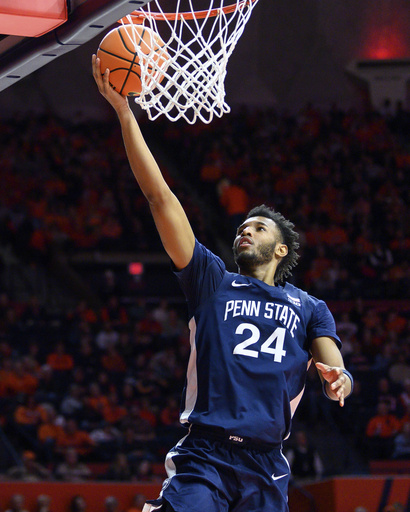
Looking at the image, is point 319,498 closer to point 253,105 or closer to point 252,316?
point 252,316

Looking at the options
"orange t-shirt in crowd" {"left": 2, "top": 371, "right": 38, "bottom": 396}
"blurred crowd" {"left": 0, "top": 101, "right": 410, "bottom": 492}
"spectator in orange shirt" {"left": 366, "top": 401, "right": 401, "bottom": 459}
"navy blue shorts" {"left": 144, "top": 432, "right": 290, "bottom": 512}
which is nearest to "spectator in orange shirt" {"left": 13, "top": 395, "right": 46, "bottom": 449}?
"blurred crowd" {"left": 0, "top": 101, "right": 410, "bottom": 492}

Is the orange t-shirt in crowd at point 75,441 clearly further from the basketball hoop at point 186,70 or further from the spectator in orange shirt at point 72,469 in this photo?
the basketball hoop at point 186,70

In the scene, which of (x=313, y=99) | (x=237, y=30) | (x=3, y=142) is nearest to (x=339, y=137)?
(x=313, y=99)

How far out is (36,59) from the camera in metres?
3.61

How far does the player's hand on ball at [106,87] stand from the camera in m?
3.52

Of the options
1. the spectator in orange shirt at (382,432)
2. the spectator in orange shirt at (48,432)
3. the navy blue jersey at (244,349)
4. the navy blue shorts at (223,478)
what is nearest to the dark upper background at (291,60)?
the spectator in orange shirt at (48,432)

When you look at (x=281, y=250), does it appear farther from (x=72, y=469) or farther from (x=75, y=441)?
(x=75, y=441)

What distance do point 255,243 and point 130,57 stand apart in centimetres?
98

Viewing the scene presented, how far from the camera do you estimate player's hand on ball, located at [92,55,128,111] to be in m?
3.52

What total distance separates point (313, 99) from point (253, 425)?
1624 centimetres

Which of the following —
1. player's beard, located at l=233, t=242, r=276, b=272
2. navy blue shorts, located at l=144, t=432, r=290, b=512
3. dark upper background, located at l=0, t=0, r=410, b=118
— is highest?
dark upper background, located at l=0, t=0, r=410, b=118

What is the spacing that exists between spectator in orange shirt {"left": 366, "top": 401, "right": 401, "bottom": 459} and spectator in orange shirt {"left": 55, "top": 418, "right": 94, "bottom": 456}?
3482 mm

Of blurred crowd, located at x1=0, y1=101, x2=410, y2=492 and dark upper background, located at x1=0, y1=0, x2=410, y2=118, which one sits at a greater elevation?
dark upper background, located at x1=0, y1=0, x2=410, y2=118

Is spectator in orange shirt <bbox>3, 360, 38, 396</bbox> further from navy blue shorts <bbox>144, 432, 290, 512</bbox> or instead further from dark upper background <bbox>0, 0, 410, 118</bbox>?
dark upper background <bbox>0, 0, 410, 118</bbox>
